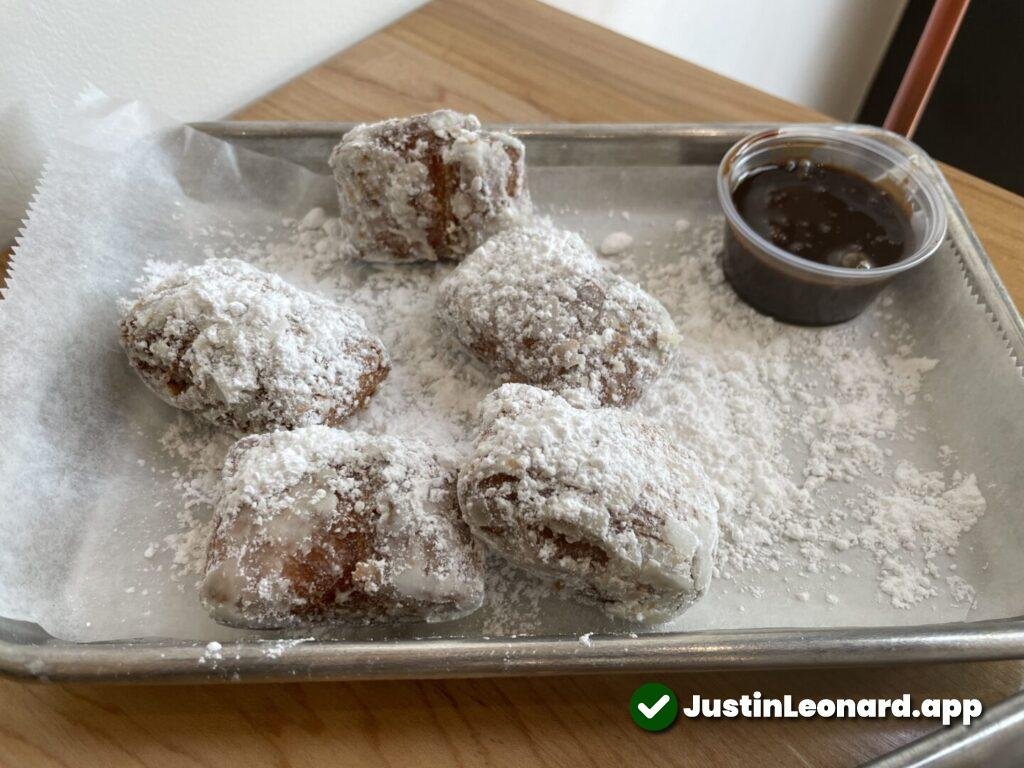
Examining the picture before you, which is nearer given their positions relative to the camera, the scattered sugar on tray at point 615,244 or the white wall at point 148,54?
the white wall at point 148,54

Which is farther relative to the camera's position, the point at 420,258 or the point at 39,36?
the point at 420,258

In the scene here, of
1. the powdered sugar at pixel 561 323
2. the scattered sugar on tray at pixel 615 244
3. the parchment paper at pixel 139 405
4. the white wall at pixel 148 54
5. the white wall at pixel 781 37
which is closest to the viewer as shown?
the parchment paper at pixel 139 405

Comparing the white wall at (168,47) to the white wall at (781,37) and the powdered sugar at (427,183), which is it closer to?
the white wall at (781,37)

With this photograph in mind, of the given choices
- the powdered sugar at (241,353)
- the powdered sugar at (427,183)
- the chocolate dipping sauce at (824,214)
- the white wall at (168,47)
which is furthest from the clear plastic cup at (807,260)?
the white wall at (168,47)

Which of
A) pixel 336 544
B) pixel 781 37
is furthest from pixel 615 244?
pixel 781 37

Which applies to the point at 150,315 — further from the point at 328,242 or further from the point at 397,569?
the point at 397,569

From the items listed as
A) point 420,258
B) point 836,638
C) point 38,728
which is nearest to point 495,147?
point 420,258

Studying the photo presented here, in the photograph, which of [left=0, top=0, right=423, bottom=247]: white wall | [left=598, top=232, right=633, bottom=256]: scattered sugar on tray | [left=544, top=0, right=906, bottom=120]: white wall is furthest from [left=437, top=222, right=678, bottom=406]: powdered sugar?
[left=544, top=0, right=906, bottom=120]: white wall
